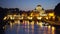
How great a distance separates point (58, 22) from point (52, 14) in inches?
16.6

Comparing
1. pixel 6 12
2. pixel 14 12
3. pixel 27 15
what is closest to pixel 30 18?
pixel 27 15

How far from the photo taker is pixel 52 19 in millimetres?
10062

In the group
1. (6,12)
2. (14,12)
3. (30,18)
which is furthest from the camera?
(30,18)

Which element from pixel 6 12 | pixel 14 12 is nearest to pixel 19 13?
pixel 14 12

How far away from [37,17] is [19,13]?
3.00 feet

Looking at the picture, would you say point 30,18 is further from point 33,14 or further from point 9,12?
point 9,12

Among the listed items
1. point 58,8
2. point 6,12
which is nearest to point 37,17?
point 58,8

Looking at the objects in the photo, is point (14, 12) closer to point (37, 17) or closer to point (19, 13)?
point (19, 13)

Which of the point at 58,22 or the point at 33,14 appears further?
the point at 33,14

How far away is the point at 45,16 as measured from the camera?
10602mm

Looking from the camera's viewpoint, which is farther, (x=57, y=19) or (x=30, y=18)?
(x=30, y=18)

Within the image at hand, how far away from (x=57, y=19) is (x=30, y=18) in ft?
4.72

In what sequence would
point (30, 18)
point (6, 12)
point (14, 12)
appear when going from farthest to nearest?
point (30, 18)
point (14, 12)
point (6, 12)

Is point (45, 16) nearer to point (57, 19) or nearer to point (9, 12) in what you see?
point (57, 19)
